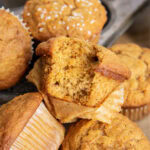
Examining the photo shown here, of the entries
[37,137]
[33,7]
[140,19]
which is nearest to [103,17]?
[33,7]

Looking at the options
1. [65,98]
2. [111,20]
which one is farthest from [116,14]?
[65,98]

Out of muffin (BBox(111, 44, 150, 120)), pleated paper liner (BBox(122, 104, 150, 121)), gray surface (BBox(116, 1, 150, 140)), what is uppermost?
muffin (BBox(111, 44, 150, 120))

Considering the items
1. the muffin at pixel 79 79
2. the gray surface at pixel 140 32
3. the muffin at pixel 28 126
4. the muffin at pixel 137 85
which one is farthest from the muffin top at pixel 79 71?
the gray surface at pixel 140 32

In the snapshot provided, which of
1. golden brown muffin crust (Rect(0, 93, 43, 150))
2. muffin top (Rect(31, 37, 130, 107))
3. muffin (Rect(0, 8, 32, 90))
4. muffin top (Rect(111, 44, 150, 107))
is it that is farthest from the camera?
muffin top (Rect(111, 44, 150, 107))

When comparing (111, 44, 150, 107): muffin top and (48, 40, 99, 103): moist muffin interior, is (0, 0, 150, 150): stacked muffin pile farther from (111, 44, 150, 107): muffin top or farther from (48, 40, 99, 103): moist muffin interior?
(111, 44, 150, 107): muffin top

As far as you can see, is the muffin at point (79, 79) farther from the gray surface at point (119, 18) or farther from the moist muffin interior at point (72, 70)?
the gray surface at point (119, 18)

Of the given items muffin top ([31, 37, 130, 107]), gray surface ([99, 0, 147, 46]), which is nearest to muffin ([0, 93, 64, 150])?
muffin top ([31, 37, 130, 107])
